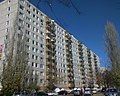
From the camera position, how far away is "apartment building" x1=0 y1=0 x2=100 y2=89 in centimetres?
6306

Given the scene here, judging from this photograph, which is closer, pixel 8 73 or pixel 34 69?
pixel 8 73

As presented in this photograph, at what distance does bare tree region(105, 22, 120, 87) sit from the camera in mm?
38650

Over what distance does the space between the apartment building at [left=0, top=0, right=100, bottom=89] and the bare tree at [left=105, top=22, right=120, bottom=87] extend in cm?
1709

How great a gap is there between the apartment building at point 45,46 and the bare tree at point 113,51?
17091 millimetres

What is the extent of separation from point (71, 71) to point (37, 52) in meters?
27.5

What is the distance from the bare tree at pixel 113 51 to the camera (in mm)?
38650

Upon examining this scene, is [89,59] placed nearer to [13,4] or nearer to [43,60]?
[43,60]

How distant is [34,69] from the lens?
2559 inches

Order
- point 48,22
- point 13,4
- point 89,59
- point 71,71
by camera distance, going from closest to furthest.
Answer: point 13,4 < point 48,22 < point 71,71 < point 89,59

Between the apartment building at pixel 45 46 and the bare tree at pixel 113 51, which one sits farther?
the apartment building at pixel 45 46

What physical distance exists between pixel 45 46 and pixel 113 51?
36.7 m

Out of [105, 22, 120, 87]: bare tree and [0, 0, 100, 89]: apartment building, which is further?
[0, 0, 100, 89]: apartment building

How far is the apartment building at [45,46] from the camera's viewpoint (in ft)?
207

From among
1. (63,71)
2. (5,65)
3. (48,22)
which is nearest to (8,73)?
(5,65)
